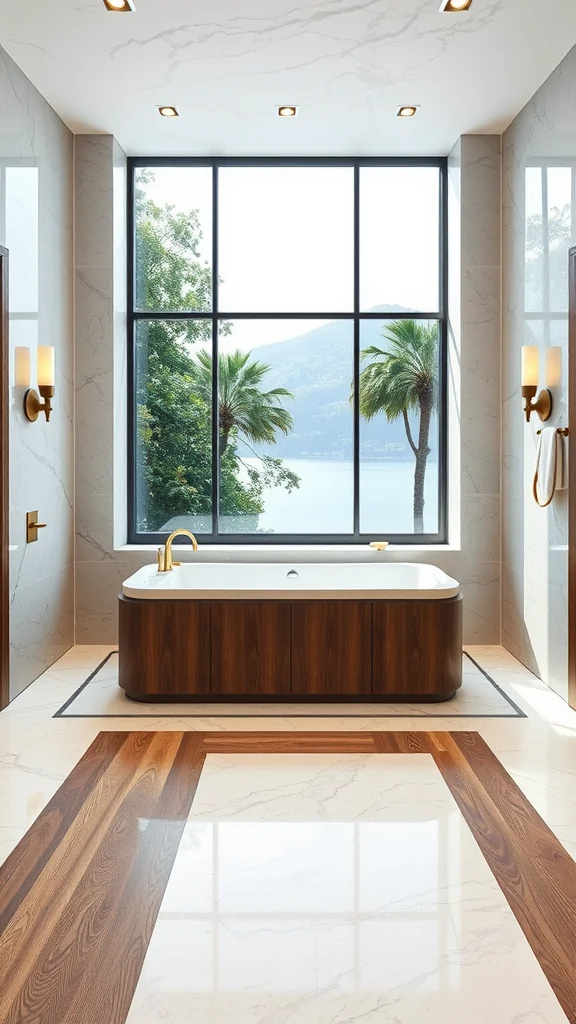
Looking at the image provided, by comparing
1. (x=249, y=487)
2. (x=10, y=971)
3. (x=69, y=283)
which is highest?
(x=69, y=283)

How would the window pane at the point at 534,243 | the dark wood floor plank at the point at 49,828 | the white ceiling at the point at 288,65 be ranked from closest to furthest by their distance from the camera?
the dark wood floor plank at the point at 49,828 < the white ceiling at the point at 288,65 < the window pane at the point at 534,243

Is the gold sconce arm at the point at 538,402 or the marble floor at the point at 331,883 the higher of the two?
→ the gold sconce arm at the point at 538,402

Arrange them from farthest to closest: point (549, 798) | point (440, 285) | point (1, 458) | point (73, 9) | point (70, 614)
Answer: point (440, 285)
point (70, 614)
point (1, 458)
point (73, 9)
point (549, 798)

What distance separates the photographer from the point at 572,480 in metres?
3.56

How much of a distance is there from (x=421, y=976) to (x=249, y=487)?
138 inches

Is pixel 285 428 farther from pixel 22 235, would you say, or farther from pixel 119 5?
pixel 119 5

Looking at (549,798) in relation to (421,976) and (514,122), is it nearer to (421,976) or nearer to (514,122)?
(421,976)

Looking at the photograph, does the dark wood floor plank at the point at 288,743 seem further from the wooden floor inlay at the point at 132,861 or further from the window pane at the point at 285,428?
the window pane at the point at 285,428

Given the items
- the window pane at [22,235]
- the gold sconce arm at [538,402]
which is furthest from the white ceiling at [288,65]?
the gold sconce arm at [538,402]

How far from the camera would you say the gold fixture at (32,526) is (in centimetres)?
388

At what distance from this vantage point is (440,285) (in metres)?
4.96

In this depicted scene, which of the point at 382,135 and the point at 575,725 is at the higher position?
the point at 382,135

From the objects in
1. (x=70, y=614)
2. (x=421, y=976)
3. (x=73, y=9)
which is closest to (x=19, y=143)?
(x=73, y=9)

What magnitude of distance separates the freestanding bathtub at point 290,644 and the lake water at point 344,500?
4.38ft
